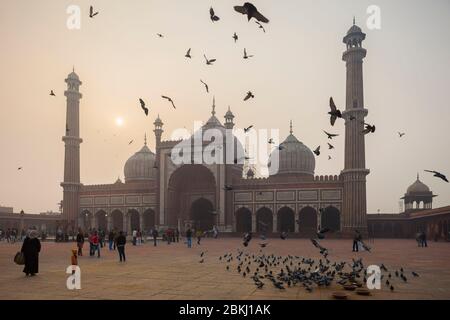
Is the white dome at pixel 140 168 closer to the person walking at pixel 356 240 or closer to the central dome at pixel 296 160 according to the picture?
the central dome at pixel 296 160

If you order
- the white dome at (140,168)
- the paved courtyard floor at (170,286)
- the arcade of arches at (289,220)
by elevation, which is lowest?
the arcade of arches at (289,220)

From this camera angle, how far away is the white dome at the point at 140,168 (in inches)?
2125

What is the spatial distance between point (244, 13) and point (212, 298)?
543cm

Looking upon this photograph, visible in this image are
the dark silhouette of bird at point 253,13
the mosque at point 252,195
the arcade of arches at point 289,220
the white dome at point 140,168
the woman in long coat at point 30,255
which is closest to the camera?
the dark silhouette of bird at point 253,13

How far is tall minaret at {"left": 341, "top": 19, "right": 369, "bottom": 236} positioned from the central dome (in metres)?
10.0

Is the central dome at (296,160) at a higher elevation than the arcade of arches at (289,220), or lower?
higher

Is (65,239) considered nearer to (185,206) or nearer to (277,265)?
(185,206)

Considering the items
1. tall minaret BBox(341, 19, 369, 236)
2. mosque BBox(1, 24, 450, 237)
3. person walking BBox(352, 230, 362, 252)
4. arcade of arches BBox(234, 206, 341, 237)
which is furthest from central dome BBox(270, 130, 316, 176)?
person walking BBox(352, 230, 362, 252)

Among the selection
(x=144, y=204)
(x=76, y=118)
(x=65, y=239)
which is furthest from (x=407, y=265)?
(x=76, y=118)

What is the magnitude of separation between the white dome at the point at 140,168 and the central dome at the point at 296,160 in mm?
15864

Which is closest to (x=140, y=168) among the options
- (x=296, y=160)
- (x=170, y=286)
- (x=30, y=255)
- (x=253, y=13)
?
(x=296, y=160)

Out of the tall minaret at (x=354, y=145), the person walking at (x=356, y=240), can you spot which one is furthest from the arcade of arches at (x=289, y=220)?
the person walking at (x=356, y=240)

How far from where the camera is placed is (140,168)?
5412 cm

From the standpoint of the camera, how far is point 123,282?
9562mm
